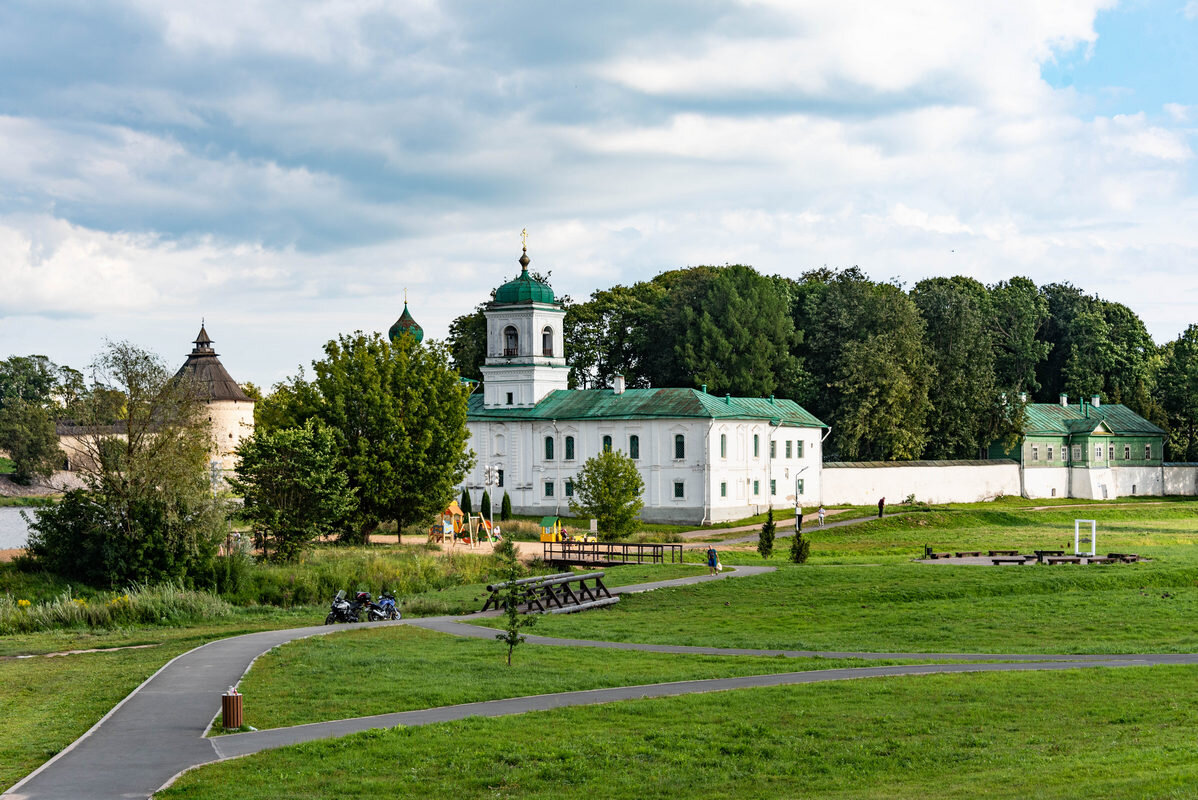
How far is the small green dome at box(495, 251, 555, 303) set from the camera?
7050cm

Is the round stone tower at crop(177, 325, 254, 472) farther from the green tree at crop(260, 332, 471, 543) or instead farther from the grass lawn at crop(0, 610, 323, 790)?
the grass lawn at crop(0, 610, 323, 790)

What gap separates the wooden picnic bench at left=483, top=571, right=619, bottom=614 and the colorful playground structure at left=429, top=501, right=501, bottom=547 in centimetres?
1943

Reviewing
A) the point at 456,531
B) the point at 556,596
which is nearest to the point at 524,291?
the point at 456,531

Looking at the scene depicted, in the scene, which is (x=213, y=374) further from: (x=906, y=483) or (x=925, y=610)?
(x=925, y=610)

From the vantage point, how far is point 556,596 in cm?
3094

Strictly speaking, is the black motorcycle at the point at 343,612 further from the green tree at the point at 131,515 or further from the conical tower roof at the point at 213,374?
the conical tower roof at the point at 213,374

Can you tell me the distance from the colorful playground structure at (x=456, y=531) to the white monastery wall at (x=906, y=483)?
2442cm

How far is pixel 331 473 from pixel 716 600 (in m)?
18.9

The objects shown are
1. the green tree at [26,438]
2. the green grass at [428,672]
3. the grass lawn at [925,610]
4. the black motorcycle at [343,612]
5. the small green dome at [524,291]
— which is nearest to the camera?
the green grass at [428,672]

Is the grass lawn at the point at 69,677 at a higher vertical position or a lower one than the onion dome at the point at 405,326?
lower

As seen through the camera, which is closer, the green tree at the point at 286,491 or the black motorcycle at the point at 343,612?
the black motorcycle at the point at 343,612

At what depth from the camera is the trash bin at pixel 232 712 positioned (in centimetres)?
1559

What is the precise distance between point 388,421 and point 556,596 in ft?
67.0

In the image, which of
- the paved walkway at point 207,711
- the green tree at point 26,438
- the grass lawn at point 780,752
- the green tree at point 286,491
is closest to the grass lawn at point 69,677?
the paved walkway at point 207,711
